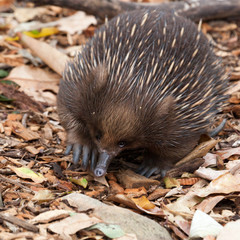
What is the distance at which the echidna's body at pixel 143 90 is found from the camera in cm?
338

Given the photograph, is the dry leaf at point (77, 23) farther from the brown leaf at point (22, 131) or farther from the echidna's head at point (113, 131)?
→ the echidna's head at point (113, 131)

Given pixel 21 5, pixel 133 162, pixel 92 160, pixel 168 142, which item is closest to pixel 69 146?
pixel 92 160

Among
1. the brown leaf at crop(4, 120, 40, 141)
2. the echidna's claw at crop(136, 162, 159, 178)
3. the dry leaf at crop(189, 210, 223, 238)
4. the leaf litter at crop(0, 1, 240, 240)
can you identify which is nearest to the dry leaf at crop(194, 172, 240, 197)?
the leaf litter at crop(0, 1, 240, 240)

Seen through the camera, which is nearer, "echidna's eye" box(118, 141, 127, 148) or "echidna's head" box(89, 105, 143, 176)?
"echidna's head" box(89, 105, 143, 176)

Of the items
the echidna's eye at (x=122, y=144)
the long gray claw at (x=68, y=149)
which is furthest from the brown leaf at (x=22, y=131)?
the echidna's eye at (x=122, y=144)

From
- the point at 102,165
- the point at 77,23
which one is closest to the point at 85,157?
the point at 102,165

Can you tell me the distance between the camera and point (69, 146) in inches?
161

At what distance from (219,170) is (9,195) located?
5.42 ft

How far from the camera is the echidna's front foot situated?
3.96 meters

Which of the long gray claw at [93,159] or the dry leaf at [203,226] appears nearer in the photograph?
the dry leaf at [203,226]

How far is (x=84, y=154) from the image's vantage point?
4.00 meters

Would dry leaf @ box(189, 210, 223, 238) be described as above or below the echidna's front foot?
above

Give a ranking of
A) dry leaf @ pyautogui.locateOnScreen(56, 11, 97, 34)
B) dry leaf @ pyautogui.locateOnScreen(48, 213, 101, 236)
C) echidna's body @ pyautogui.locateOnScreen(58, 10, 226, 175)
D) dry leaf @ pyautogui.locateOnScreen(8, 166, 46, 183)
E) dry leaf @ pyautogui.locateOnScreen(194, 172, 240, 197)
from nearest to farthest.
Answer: dry leaf @ pyautogui.locateOnScreen(48, 213, 101, 236) < dry leaf @ pyautogui.locateOnScreen(194, 172, 240, 197) < echidna's body @ pyautogui.locateOnScreen(58, 10, 226, 175) < dry leaf @ pyautogui.locateOnScreen(8, 166, 46, 183) < dry leaf @ pyautogui.locateOnScreen(56, 11, 97, 34)

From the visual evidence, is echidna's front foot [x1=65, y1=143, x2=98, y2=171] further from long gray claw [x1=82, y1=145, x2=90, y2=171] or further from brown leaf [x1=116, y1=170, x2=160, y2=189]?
brown leaf [x1=116, y1=170, x2=160, y2=189]
